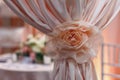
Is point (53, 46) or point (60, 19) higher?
point (60, 19)

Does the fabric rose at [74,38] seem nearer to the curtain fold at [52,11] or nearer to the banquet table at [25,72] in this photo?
the curtain fold at [52,11]

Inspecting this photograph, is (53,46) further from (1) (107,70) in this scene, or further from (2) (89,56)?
(1) (107,70)

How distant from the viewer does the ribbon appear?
1222 millimetres

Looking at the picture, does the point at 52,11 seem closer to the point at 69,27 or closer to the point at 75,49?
the point at 69,27

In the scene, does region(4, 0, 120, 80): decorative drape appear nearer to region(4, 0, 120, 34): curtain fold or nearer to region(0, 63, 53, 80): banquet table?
region(4, 0, 120, 34): curtain fold

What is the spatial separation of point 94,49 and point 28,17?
36 centimetres

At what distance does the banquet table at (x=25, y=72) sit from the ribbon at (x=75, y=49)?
99 centimetres

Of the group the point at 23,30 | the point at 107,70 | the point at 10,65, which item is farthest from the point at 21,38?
the point at 10,65

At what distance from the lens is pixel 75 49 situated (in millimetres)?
1231

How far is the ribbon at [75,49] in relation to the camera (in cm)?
122

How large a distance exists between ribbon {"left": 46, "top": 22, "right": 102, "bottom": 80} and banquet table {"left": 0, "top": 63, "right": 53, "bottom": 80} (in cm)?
99

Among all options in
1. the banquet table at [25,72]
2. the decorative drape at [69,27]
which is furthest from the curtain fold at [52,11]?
the banquet table at [25,72]

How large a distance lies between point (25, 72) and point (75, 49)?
1.10m

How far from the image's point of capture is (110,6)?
1297 mm
